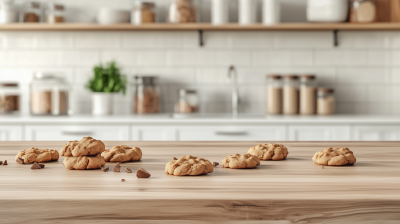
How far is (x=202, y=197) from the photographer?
61cm

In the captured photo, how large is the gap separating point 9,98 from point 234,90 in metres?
1.60

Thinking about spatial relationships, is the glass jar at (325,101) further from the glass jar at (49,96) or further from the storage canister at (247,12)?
the glass jar at (49,96)

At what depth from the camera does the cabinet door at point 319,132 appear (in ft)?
8.36

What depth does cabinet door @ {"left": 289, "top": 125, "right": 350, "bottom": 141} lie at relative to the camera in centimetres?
255

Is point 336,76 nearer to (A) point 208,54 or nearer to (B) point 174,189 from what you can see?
(A) point 208,54

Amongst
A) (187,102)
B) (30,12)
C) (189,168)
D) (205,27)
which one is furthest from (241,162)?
(30,12)

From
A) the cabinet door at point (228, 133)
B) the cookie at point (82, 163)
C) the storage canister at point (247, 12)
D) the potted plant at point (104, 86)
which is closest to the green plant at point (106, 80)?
the potted plant at point (104, 86)

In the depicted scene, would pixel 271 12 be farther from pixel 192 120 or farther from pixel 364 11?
pixel 192 120

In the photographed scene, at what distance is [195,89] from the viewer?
10.5 ft

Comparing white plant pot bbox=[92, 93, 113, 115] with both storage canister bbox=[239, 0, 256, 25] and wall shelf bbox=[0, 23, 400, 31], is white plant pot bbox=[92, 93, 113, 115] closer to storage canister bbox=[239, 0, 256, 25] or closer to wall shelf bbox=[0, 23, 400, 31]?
wall shelf bbox=[0, 23, 400, 31]

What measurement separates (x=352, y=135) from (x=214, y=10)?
1.25 metres

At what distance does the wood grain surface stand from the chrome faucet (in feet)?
7.35

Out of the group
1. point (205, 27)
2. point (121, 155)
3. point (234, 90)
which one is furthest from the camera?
point (234, 90)

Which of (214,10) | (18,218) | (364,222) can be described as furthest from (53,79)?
(364,222)
